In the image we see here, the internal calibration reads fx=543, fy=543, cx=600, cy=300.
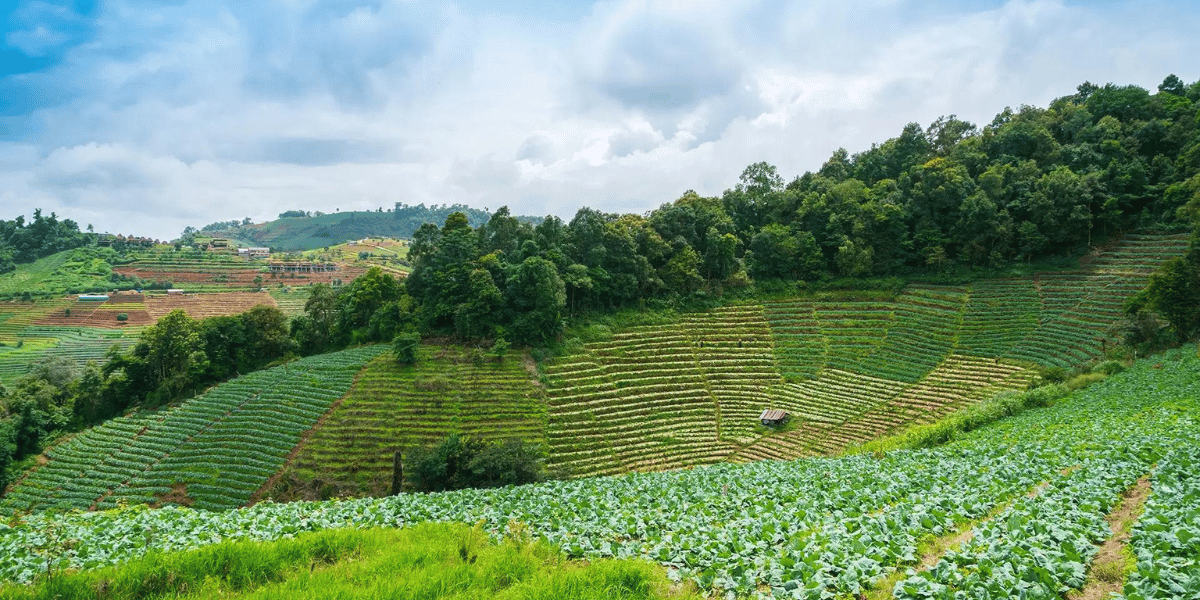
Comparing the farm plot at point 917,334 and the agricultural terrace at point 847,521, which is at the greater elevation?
the agricultural terrace at point 847,521

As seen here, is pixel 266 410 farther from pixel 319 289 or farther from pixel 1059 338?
pixel 1059 338

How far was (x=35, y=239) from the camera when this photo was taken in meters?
101

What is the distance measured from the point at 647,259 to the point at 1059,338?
102ft

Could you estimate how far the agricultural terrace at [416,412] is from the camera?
98.8 feet

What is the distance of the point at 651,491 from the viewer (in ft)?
40.7

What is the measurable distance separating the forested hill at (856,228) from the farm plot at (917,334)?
472 centimetres

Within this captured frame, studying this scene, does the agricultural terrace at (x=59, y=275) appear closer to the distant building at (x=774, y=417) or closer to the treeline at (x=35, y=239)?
the treeline at (x=35, y=239)

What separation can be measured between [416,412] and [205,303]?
71285mm

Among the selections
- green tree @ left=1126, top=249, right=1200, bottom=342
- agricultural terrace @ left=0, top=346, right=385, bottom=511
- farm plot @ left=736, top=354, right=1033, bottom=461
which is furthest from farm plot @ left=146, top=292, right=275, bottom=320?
green tree @ left=1126, top=249, right=1200, bottom=342

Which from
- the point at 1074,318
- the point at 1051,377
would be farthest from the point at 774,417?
the point at 1074,318

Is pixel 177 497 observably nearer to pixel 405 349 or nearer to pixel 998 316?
pixel 405 349

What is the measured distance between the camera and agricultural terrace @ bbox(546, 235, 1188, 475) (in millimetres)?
33656

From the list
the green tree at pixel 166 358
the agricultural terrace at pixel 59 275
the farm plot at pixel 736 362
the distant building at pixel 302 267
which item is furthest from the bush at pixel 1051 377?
the agricultural terrace at pixel 59 275

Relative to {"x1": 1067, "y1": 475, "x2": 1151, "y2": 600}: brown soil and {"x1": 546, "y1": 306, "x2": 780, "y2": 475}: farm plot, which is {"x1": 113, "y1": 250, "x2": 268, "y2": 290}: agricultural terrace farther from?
{"x1": 1067, "y1": 475, "x2": 1151, "y2": 600}: brown soil
